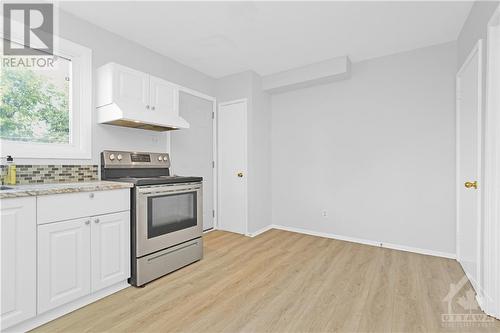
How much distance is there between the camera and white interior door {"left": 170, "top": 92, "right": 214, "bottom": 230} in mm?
3480

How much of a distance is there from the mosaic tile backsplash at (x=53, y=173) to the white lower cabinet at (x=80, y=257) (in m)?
0.64

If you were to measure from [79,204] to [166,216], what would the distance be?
784mm

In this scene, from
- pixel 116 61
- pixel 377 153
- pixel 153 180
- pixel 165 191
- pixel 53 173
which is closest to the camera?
pixel 53 173

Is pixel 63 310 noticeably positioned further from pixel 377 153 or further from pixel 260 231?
pixel 377 153

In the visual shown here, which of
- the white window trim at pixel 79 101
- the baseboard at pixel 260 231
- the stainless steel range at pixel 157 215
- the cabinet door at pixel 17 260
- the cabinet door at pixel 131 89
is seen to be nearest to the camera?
the cabinet door at pixel 17 260

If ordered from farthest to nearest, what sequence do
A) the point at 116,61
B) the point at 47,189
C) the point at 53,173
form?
the point at 116,61 → the point at 53,173 → the point at 47,189

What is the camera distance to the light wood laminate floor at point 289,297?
1.69m

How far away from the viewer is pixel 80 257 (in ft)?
6.04

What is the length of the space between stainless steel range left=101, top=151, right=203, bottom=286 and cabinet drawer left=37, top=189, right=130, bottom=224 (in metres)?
0.13

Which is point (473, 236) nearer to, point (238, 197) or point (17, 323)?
point (238, 197)

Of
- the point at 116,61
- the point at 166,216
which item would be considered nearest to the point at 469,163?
the point at 166,216

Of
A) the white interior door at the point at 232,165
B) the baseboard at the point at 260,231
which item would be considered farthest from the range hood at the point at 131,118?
the baseboard at the point at 260,231

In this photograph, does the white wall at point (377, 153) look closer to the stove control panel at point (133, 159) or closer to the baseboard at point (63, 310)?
the stove control panel at point (133, 159)

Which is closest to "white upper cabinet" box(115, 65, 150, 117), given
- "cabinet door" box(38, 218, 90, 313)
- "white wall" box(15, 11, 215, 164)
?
"white wall" box(15, 11, 215, 164)
